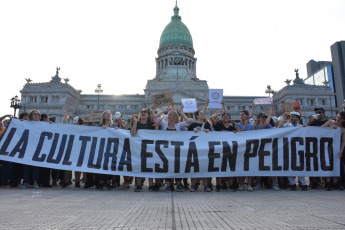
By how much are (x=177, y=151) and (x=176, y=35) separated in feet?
250

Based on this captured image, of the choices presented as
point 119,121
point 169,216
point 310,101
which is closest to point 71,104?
point 310,101

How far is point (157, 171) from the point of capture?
721 cm

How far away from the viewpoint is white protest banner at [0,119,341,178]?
729 cm

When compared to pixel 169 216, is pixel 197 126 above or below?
above

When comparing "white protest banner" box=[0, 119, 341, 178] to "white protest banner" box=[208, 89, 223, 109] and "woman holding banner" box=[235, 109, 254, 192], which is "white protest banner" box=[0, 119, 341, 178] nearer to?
"woman holding banner" box=[235, 109, 254, 192]

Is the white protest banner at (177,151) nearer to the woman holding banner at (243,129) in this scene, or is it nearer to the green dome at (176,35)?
the woman holding banner at (243,129)

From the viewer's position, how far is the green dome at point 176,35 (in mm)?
78812

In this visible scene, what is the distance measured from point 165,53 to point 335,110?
46721 millimetres

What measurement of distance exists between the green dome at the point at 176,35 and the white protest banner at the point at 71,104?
106ft

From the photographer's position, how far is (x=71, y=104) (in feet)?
198

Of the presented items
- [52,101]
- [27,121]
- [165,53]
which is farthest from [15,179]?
[165,53]

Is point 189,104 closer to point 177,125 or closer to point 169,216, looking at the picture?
point 177,125

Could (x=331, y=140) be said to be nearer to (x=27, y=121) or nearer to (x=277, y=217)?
(x=277, y=217)

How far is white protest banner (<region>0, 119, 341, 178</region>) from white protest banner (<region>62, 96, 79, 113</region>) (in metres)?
52.2
